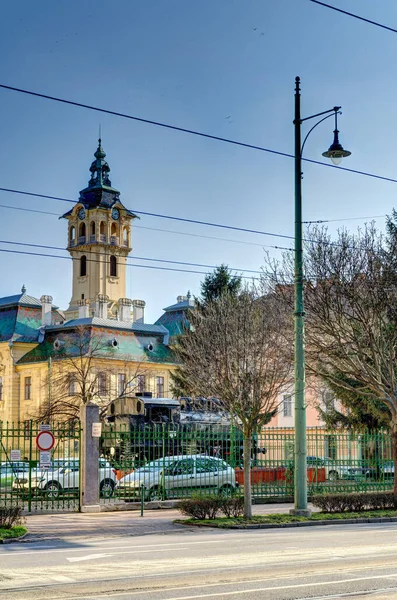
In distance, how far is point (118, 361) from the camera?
75.4m

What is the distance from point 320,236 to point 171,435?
7815 mm

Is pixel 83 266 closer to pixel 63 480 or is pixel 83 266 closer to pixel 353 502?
pixel 63 480

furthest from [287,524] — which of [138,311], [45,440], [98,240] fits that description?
[98,240]

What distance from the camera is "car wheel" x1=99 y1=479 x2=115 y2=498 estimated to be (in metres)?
27.8

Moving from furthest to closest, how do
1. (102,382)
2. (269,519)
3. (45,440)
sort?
(102,382) → (45,440) → (269,519)

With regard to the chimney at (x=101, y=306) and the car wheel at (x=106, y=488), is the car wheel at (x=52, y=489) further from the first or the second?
the chimney at (x=101, y=306)

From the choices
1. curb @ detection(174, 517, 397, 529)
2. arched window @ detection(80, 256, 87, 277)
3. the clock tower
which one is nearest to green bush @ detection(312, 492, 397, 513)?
curb @ detection(174, 517, 397, 529)

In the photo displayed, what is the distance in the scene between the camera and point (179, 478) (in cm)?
2922

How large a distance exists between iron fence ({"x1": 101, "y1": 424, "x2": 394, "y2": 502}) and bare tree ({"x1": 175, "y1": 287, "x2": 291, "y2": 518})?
1.23 meters

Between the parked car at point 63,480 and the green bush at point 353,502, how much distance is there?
21.9ft

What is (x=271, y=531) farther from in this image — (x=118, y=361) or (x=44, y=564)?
(x=118, y=361)

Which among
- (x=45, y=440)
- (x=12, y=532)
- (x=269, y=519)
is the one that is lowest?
(x=269, y=519)

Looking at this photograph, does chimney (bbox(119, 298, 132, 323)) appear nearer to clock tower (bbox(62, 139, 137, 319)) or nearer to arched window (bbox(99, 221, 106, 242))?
clock tower (bbox(62, 139, 137, 319))

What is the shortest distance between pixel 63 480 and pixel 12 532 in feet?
29.0
